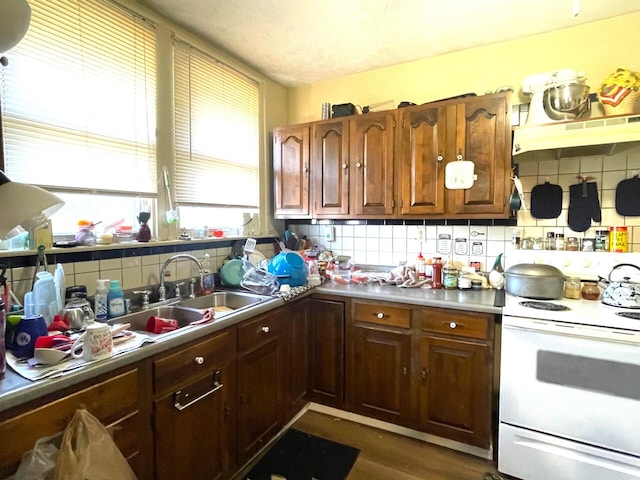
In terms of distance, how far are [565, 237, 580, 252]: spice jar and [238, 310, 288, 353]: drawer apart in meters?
1.81

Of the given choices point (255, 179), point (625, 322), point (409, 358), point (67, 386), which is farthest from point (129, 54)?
A: point (625, 322)

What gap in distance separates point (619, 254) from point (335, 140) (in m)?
1.88

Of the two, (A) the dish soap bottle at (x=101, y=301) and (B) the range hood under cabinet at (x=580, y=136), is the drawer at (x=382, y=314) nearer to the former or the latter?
(B) the range hood under cabinet at (x=580, y=136)

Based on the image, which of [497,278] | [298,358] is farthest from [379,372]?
[497,278]

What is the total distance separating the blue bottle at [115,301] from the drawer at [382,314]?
4.33ft

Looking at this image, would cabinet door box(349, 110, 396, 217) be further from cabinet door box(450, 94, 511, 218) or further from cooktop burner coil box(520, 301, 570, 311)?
cooktop burner coil box(520, 301, 570, 311)

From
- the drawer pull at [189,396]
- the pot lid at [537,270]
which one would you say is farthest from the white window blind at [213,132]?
the pot lid at [537,270]

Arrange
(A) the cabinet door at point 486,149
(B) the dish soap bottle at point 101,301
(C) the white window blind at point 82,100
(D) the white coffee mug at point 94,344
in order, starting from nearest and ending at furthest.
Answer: (D) the white coffee mug at point 94,344
(C) the white window blind at point 82,100
(B) the dish soap bottle at point 101,301
(A) the cabinet door at point 486,149

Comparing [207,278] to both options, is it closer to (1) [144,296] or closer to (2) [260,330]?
(1) [144,296]

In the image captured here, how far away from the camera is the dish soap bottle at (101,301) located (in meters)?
1.59

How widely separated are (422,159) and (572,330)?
1.26 metres

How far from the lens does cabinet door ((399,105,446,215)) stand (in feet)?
7.22

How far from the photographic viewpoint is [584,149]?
192 centimetres

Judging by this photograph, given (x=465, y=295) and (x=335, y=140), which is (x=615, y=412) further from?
(x=335, y=140)
